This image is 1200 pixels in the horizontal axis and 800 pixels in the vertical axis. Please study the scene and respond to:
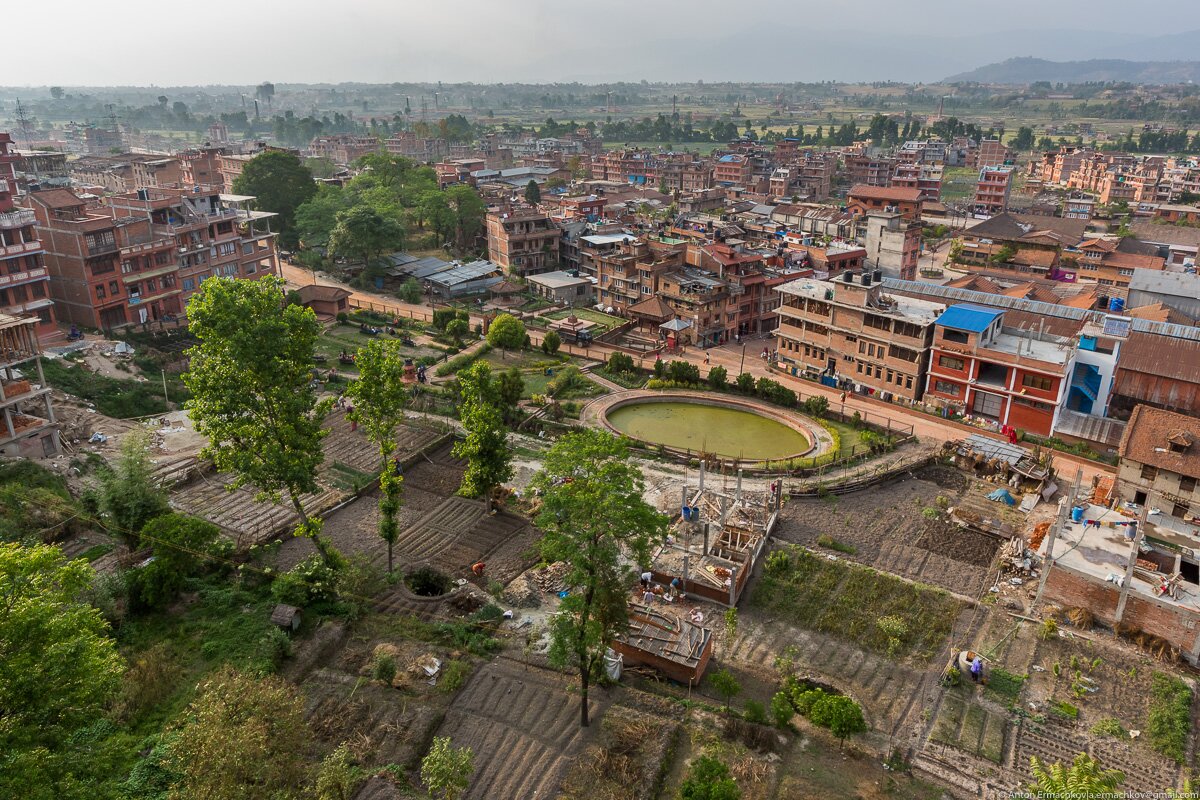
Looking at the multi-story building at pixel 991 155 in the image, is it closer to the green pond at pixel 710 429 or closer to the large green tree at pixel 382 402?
the green pond at pixel 710 429

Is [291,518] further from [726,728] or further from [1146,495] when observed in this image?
[1146,495]

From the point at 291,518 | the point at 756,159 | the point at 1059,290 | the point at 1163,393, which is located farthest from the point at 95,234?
the point at 756,159

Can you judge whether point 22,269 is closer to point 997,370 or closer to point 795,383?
point 795,383

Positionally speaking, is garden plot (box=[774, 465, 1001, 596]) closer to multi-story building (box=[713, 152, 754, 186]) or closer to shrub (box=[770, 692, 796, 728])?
shrub (box=[770, 692, 796, 728])

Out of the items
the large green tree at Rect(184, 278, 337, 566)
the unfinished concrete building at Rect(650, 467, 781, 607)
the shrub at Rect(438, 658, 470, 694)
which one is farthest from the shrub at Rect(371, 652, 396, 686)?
the unfinished concrete building at Rect(650, 467, 781, 607)

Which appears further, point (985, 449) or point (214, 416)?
point (985, 449)

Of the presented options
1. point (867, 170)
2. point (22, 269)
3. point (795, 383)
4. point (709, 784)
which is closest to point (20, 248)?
point (22, 269)
